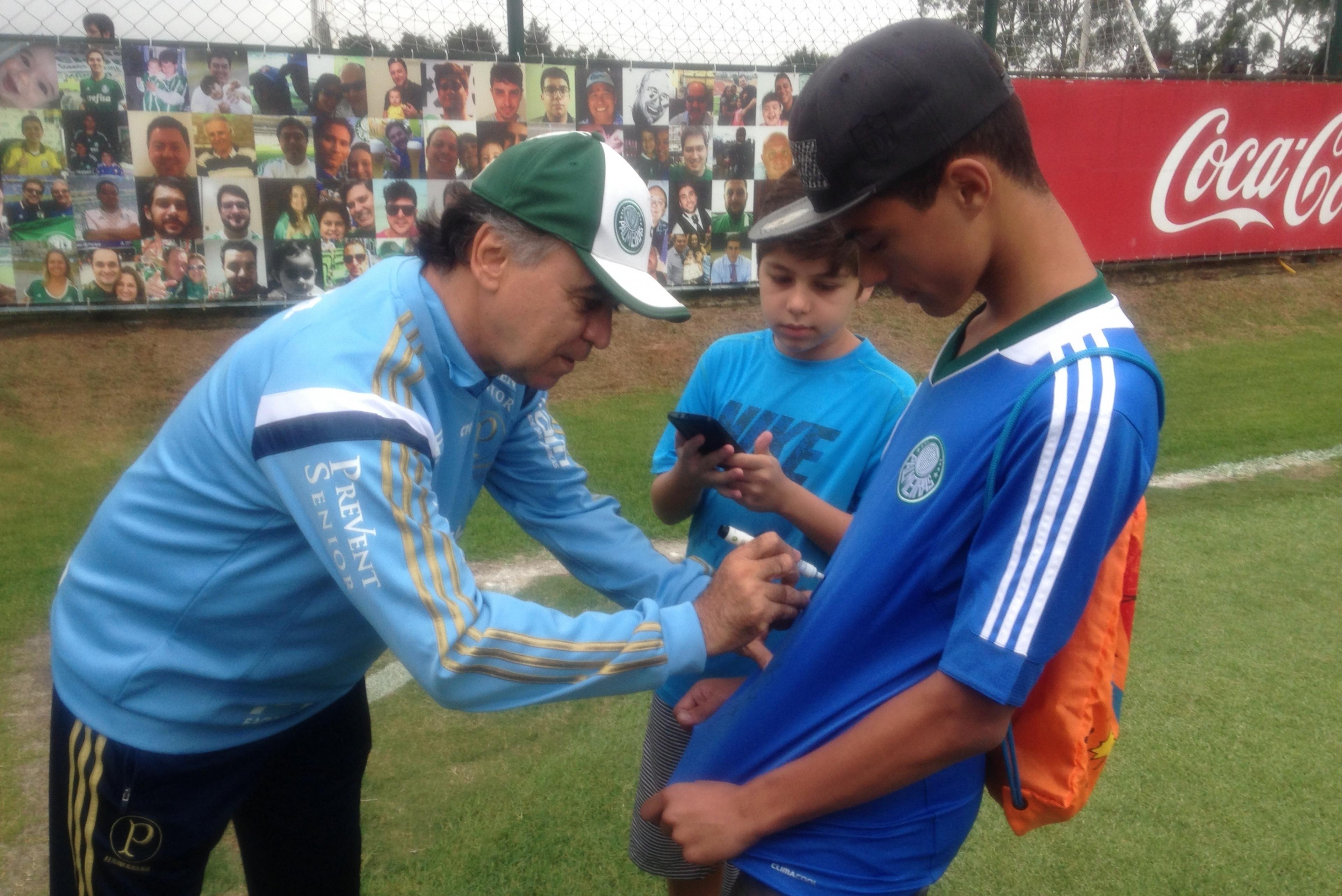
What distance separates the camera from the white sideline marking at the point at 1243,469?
234 inches

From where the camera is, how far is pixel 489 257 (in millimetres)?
1757

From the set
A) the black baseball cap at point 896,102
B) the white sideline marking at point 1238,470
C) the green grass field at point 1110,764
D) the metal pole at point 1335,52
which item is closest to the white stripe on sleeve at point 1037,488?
the black baseball cap at point 896,102

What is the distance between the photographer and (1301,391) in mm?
7930

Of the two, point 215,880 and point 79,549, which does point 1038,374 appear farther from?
point 215,880

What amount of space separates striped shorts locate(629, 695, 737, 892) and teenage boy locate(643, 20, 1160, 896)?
79 cm

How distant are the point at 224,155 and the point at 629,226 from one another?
594 cm

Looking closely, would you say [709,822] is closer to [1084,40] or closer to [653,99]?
[653,99]

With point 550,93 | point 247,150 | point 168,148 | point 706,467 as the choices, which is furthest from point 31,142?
point 706,467

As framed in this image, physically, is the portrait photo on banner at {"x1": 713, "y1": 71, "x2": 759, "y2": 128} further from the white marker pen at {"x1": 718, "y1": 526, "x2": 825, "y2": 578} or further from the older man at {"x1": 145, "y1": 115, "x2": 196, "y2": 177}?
the white marker pen at {"x1": 718, "y1": 526, "x2": 825, "y2": 578}

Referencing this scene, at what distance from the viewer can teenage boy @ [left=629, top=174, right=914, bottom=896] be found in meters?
2.09

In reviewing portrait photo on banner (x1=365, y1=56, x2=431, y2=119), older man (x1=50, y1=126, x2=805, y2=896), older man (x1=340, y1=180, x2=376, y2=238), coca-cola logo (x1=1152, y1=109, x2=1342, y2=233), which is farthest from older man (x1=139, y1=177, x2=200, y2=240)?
coca-cola logo (x1=1152, y1=109, x2=1342, y2=233)

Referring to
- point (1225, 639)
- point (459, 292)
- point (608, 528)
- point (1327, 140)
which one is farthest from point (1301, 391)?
point (459, 292)

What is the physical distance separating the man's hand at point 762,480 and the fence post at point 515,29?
5.91m

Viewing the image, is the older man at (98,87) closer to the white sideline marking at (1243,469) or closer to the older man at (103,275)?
the older man at (103,275)
